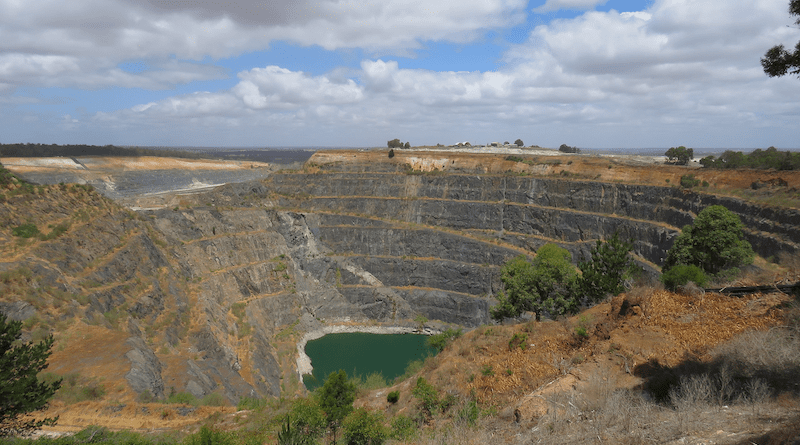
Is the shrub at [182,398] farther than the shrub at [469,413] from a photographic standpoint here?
Yes

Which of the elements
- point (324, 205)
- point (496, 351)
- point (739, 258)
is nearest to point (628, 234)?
point (739, 258)

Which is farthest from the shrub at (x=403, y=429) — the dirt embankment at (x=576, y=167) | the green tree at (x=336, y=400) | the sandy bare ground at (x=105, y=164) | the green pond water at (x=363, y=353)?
the sandy bare ground at (x=105, y=164)

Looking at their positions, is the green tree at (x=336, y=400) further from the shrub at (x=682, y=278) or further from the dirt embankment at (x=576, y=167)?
the dirt embankment at (x=576, y=167)

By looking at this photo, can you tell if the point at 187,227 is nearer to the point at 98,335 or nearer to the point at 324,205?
the point at 324,205

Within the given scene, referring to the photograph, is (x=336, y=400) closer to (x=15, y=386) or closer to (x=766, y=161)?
(x=15, y=386)

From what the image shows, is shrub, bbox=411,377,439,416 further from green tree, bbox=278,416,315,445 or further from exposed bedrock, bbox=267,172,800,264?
exposed bedrock, bbox=267,172,800,264
